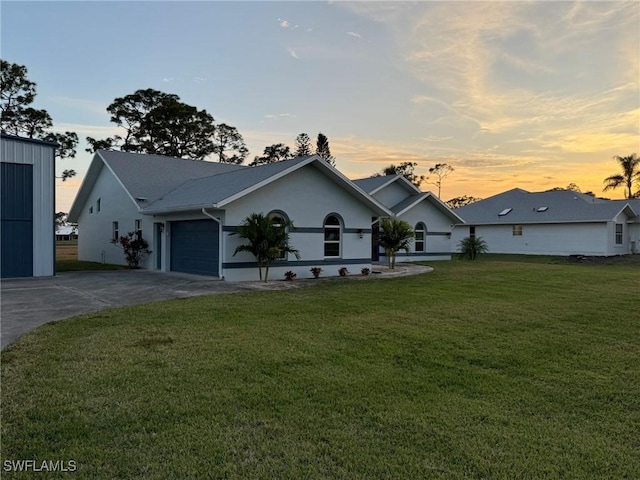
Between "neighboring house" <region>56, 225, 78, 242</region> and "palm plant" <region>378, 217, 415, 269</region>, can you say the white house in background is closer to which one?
"palm plant" <region>378, 217, 415, 269</region>

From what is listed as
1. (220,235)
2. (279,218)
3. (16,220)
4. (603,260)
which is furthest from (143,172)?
(603,260)

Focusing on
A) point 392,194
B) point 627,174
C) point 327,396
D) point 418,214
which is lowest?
point 327,396

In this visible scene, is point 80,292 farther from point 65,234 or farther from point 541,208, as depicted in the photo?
point 65,234

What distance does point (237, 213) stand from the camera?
1512 cm

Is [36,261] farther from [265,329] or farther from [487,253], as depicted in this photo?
[487,253]

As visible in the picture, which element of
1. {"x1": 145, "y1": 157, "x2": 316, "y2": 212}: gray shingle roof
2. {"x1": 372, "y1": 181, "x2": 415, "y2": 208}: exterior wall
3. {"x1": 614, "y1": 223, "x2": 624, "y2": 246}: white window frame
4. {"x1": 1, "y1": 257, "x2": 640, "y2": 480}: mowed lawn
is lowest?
{"x1": 1, "y1": 257, "x2": 640, "y2": 480}: mowed lawn

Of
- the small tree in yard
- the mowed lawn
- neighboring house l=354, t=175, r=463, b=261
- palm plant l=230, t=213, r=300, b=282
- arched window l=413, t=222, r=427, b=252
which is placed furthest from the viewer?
arched window l=413, t=222, r=427, b=252

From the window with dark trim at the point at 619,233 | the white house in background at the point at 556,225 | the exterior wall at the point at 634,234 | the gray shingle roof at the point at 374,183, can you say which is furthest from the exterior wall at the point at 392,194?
the exterior wall at the point at 634,234

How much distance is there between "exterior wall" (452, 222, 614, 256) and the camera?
31156 mm

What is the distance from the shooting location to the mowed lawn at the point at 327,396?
11.1 ft

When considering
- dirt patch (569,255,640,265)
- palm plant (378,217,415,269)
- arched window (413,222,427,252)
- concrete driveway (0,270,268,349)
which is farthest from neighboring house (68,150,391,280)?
dirt patch (569,255,640,265)

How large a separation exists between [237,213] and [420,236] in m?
15.2

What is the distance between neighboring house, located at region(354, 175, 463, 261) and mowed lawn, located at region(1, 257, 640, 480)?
703 inches

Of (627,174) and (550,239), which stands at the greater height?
(627,174)
